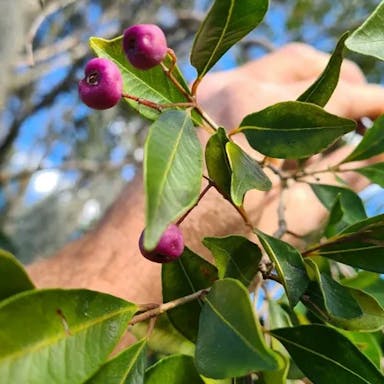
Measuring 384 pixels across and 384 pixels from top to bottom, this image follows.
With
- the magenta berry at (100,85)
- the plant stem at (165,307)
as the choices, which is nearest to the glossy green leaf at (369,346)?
the plant stem at (165,307)

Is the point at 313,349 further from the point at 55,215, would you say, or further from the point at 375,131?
the point at 55,215

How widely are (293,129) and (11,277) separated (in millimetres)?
237

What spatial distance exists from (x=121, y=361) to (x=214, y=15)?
253 mm

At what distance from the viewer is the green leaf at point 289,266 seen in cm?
46

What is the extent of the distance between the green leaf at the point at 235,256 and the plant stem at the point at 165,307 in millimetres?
26

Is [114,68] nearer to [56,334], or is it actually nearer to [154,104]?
[154,104]

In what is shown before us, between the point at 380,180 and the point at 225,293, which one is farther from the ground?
the point at 225,293

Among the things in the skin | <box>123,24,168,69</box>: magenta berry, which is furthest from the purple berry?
the skin

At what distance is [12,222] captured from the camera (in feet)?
11.7

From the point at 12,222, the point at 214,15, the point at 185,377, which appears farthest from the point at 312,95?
the point at 12,222

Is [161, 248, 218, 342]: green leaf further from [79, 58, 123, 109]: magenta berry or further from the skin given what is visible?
the skin

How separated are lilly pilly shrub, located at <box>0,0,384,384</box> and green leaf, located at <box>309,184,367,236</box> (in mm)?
134

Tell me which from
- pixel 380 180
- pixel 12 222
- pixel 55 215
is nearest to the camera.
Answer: pixel 380 180

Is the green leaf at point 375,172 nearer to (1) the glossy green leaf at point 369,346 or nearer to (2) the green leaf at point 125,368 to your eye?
(1) the glossy green leaf at point 369,346
